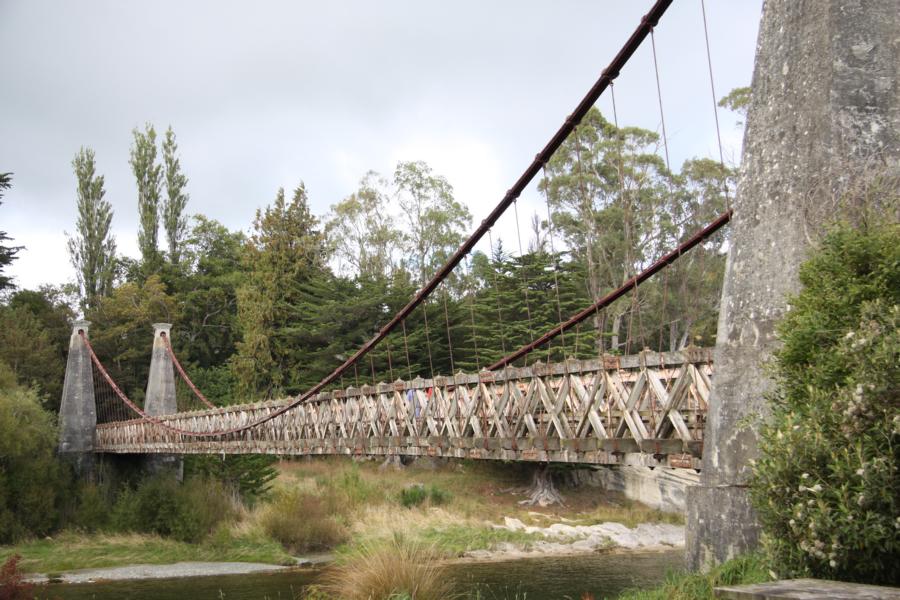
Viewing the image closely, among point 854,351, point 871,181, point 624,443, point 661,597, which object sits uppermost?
point 871,181

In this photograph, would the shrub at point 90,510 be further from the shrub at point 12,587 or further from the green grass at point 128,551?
the shrub at point 12,587

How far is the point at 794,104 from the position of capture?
591cm

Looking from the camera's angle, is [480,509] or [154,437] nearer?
[154,437]

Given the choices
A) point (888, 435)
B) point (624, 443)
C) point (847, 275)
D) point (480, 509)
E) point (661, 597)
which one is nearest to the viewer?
point (888, 435)

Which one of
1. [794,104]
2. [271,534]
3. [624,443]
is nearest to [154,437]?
[271,534]

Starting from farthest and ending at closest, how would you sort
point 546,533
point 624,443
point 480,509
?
1. point 480,509
2. point 546,533
3. point 624,443

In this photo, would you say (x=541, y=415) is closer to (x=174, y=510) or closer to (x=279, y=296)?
(x=174, y=510)

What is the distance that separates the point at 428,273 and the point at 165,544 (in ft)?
56.7

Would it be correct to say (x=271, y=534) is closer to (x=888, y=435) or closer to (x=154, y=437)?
(x=154, y=437)

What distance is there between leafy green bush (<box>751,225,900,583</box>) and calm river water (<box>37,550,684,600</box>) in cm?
1013

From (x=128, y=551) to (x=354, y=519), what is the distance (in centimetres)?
555

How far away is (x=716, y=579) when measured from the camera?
528cm

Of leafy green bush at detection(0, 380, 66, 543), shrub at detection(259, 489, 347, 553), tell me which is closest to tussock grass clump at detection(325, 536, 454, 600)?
shrub at detection(259, 489, 347, 553)

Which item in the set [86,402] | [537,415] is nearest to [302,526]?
[86,402]
